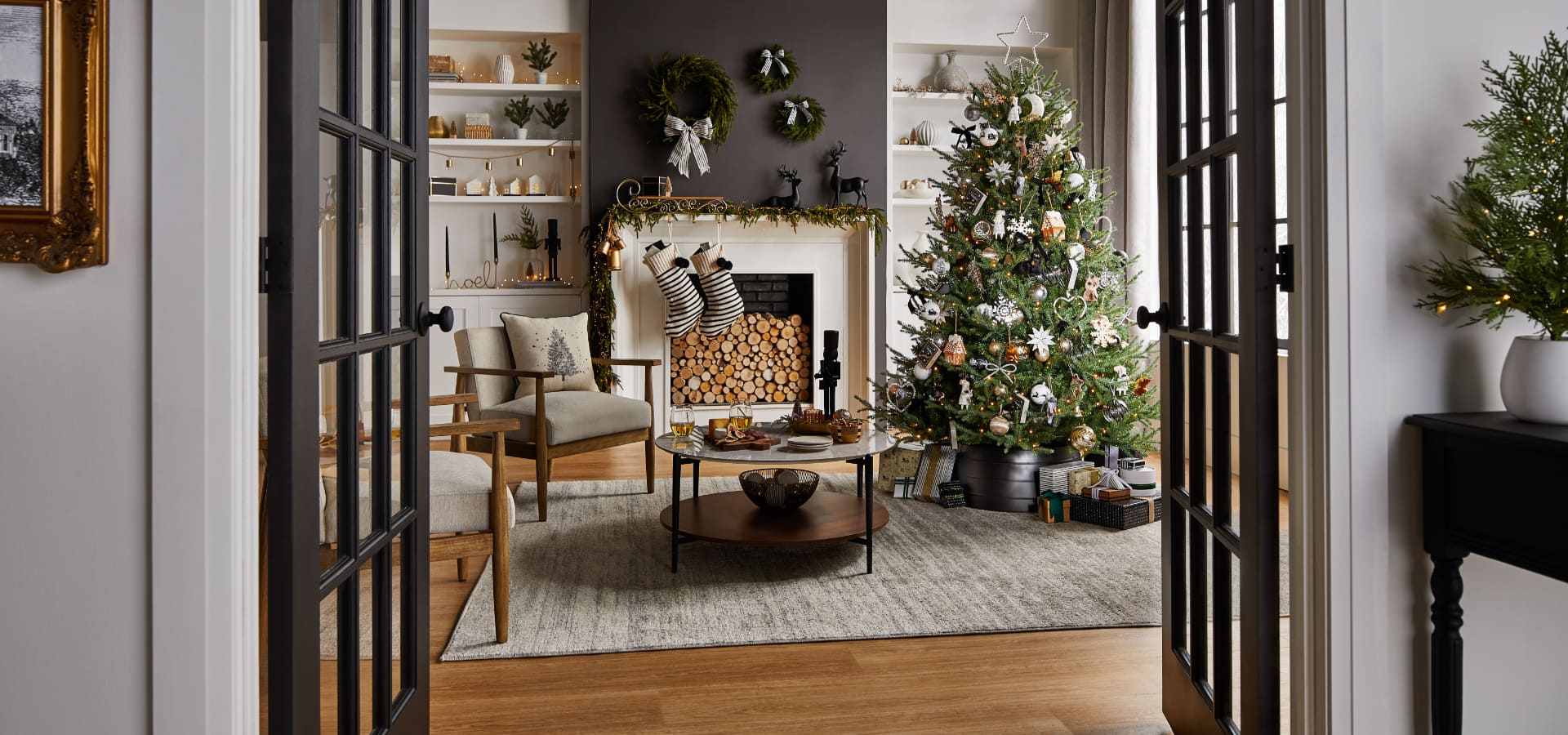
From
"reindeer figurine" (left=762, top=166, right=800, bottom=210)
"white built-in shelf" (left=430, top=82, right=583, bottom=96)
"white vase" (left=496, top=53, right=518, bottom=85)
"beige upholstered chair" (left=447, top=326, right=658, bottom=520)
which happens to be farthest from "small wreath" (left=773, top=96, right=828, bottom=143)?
"beige upholstered chair" (left=447, top=326, right=658, bottom=520)

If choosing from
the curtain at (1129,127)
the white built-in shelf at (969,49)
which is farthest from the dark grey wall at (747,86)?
the curtain at (1129,127)

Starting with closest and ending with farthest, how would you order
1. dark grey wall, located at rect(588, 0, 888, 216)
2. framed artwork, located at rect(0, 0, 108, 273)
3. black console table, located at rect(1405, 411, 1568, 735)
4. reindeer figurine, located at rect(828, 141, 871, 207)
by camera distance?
framed artwork, located at rect(0, 0, 108, 273), black console table, located at rect(1405, 411, 1568, 735), dark grey wall, located at rect(588, 0, 888, 216), reindeer figurine, located at rect(828, 141, 871, 207)

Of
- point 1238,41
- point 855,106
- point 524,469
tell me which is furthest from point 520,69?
point 1238,41

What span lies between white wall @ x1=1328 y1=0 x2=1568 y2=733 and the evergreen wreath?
16.5ft

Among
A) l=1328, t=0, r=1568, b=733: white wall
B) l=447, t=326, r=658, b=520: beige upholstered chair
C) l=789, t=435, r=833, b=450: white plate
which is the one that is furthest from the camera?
l=447, t=326, r=658, b=520: beige upholstered chair

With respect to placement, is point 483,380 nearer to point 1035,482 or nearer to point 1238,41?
point 1035,482

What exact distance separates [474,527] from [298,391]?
1326 millimetres

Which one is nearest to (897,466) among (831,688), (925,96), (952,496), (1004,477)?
(952,496)

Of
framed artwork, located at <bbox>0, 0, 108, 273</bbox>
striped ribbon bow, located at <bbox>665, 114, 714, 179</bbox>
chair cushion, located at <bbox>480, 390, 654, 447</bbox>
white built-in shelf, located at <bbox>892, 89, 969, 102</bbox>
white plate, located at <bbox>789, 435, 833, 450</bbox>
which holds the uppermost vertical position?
white built-in shelf, located at <bbox>892, 89, 969, 102</bbox>

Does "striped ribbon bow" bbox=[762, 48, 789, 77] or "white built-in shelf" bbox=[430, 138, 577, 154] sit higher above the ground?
"striped ribbon bow" bbox=[762, 48, 789, 77]

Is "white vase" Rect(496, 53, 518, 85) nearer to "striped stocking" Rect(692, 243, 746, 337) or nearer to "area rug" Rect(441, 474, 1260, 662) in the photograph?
"striped stocking" Rect(692, 243, 746, 337)

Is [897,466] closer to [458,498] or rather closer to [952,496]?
[952,496]

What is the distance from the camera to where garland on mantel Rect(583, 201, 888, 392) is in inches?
242

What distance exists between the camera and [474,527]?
102 inches
